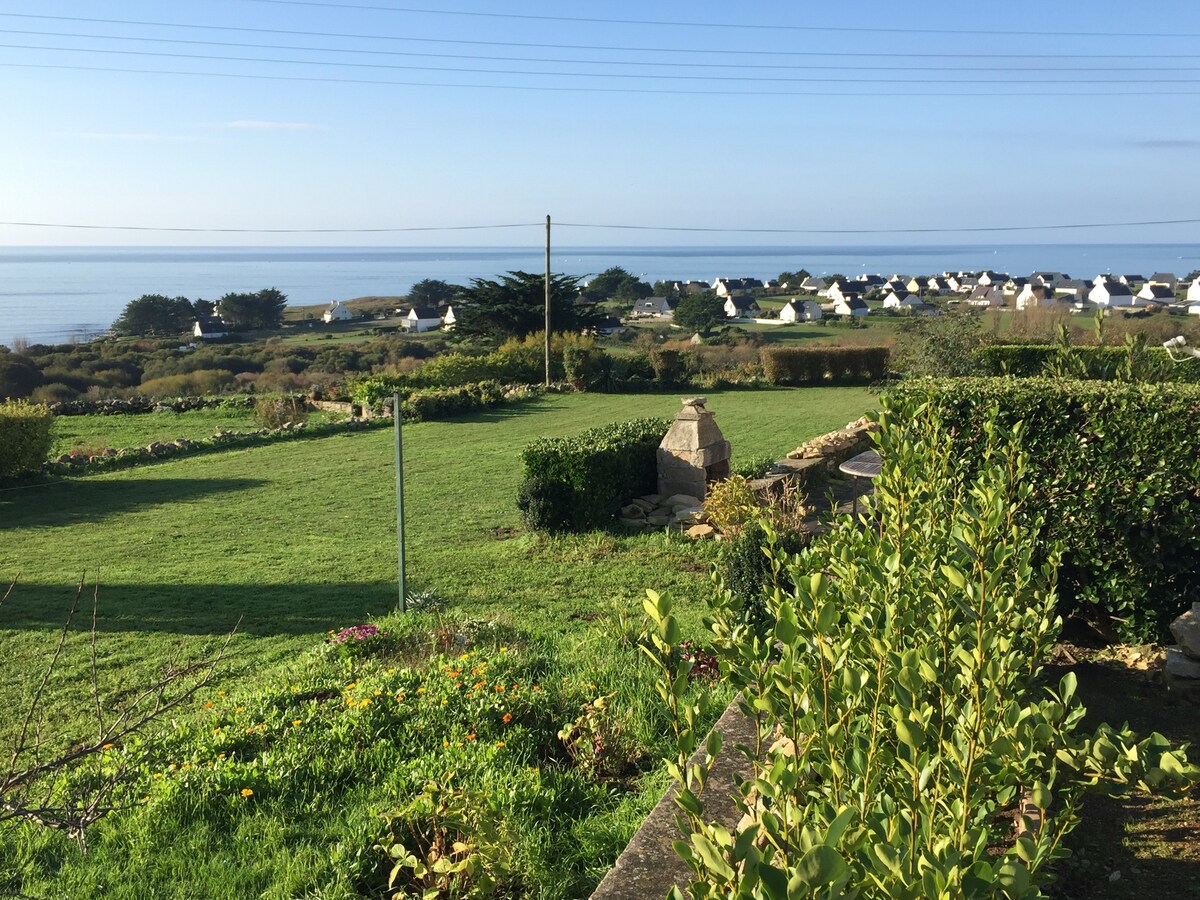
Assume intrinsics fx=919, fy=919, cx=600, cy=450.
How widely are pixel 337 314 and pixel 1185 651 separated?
251 feet

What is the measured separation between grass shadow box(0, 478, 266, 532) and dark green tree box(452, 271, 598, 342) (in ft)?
64.2

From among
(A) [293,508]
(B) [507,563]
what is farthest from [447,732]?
(A) [293,508]

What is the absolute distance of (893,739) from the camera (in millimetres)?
2455

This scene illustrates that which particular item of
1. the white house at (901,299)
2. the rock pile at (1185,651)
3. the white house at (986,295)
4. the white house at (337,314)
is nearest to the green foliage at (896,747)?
the rock pile at (1185,651)

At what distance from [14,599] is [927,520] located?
8.36 m

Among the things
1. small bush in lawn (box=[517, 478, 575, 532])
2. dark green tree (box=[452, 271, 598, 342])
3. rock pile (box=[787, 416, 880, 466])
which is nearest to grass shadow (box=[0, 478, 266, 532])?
small bush in lawn (box=[517, 478, 575, 532])

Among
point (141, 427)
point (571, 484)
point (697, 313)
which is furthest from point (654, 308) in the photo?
point (571, 484)

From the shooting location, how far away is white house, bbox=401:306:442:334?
65.1m

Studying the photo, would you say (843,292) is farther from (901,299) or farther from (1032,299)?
(1032,299)

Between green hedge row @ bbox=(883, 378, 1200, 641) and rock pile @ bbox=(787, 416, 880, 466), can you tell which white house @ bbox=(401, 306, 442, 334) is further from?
green hedge row @ bbox=(883, 378, 1200, 641)

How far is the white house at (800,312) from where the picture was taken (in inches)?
2913

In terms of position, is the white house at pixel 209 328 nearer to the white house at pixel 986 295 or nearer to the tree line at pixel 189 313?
the tree line at pixel 189 313

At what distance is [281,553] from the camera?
33.0 feet

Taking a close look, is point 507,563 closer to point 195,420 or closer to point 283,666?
point 283,666
